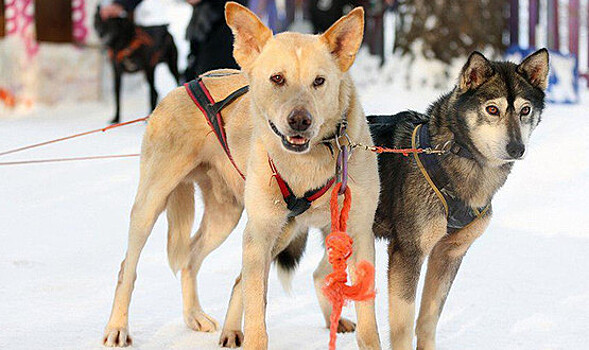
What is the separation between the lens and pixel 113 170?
319 inches

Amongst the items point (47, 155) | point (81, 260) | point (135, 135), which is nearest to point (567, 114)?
point (135, 135)

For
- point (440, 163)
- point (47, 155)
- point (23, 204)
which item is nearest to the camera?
point (440, 163)

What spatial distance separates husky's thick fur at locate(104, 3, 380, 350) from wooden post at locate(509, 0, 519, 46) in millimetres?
9873

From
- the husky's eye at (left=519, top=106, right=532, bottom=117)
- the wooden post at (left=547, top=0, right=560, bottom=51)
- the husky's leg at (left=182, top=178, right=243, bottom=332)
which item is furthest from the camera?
the wooden post at (left=547, top=0, right=560, bottom=51)

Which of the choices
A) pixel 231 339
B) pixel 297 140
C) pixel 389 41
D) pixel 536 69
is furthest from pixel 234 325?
pixel 389 41

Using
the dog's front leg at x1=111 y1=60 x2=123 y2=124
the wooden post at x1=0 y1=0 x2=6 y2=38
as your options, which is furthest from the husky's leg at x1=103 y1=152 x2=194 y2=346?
the wooden post at x1=0 y1=0 x2=6 y2=38

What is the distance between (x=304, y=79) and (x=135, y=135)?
7.97 m

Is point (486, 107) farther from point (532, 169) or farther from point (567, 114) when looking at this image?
point (567, 114)

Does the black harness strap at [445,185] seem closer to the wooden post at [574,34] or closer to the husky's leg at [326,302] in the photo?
the husky's leg at [326,302]

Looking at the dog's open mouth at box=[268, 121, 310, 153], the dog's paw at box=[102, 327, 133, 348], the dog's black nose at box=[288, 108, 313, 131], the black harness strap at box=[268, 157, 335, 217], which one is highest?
the dog's black nose at box=[288, 108, 313, 131]

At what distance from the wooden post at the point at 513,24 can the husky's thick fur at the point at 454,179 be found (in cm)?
991

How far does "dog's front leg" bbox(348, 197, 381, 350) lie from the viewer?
298 cm

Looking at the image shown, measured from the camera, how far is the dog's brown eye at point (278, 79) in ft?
9.22

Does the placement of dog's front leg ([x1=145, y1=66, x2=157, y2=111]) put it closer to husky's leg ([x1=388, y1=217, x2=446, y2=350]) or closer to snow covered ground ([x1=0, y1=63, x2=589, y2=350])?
snow covered ground ([x1=0, y1=63, x2=589, y2=350])
